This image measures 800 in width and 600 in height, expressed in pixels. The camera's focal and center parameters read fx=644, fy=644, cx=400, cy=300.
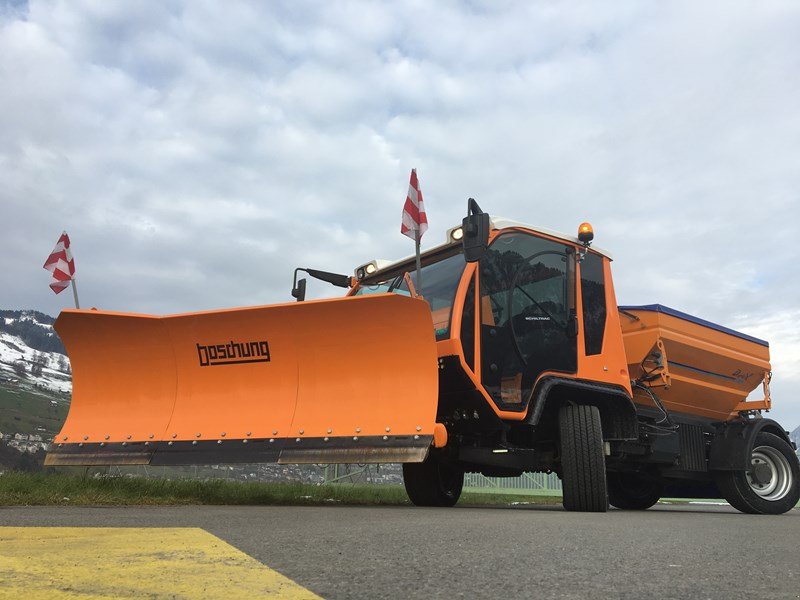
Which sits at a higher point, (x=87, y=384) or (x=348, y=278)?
(x=348, y=278)

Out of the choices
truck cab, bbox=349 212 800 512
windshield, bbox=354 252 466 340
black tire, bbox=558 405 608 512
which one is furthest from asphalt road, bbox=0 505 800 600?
windshield, bbox=354 252 466 340

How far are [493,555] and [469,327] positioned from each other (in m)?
2.93

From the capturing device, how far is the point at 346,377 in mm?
5082

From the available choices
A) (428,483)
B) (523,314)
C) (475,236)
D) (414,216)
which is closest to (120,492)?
(428,483)

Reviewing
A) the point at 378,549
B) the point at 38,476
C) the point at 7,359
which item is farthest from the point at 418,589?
the point at 7,359

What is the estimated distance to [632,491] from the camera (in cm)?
849

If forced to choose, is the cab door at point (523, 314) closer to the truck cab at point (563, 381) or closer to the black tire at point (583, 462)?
the truck cab at point (563, 381)

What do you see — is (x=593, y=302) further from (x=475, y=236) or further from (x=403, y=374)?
(x=403, y=374)

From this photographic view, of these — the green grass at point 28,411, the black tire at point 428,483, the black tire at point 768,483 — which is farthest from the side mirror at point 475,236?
the green grass at point 28,411

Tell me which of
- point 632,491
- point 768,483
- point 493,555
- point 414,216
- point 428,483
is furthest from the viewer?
point 632,491

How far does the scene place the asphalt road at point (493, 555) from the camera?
1.87m

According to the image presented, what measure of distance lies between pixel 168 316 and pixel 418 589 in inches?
166

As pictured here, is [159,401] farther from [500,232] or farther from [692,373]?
[692,373]

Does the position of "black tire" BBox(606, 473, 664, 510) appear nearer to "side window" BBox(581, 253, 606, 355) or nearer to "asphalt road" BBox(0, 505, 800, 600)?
"side window" BBox(581, 253, 606, 355)
